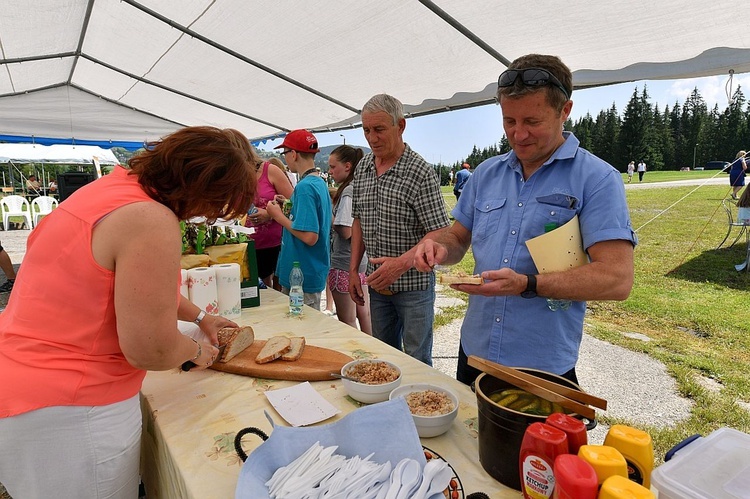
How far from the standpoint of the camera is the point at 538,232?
1447mm

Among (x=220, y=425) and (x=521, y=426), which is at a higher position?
(x=521, y=426)

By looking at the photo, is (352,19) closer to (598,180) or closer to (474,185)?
(474,185)

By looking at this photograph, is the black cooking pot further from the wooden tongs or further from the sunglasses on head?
the sunglasses on head

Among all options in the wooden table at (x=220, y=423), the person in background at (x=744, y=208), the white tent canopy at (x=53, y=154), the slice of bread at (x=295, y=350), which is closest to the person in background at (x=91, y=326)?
the wooden table at (x=220, y=423)

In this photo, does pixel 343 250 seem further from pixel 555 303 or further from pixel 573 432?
pixel 573 432

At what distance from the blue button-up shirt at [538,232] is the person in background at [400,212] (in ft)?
2.68

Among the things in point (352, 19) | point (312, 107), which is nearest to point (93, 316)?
point (352, 19)

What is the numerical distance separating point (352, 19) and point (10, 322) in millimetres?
2982

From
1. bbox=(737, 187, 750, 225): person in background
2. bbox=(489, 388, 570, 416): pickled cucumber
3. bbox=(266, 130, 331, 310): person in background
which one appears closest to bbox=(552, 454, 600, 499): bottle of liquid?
bbox=(489, 388, 570, 416): pickled cucumber

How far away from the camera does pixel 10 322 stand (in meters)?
1.11

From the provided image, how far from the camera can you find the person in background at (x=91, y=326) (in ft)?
3.34

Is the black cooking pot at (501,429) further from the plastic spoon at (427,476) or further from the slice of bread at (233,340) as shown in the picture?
the slice of bread at (233,340)

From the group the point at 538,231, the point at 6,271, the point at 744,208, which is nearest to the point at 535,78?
the point at 538,231

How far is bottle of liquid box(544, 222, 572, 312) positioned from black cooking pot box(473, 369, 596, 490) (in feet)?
1.66
